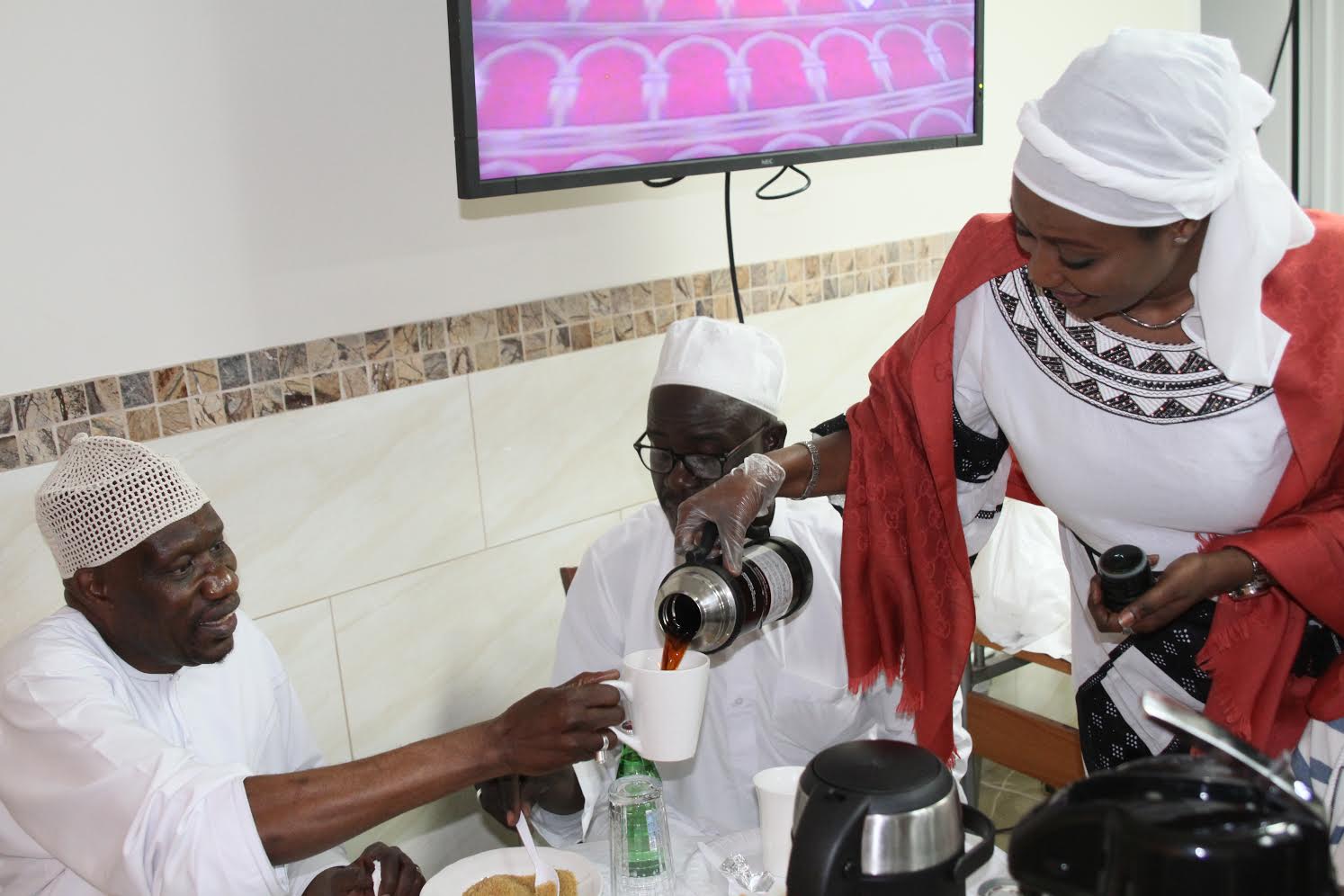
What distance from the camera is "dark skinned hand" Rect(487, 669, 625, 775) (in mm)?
1594

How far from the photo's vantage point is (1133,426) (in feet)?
5.41

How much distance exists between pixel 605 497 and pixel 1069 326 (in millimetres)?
1471

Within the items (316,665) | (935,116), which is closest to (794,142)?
(935,116)

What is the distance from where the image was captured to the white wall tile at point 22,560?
2.20m

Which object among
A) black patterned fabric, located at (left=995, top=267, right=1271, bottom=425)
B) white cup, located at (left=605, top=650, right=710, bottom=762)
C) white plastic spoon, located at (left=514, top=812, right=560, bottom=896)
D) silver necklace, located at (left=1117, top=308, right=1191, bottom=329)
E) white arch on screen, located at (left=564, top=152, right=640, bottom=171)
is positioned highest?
white arch on screen, located at (left=564, top=152, right=640, bottom=171)

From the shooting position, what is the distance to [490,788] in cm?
212

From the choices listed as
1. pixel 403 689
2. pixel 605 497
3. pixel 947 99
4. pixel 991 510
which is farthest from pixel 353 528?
pixel 947 99

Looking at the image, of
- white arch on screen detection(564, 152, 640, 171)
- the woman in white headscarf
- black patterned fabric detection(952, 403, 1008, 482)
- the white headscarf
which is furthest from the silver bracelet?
white arch on screen detection(564, 152, 640, 171)

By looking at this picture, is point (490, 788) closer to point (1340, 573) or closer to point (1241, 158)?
point (1340, 573)

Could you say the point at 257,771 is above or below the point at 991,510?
below

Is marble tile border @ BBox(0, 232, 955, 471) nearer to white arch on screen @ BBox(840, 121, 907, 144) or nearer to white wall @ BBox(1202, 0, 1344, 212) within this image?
white arch on screen @ BBox(840, 121, 907, 144)

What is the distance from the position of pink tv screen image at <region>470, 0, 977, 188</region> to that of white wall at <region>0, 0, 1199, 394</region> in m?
0.23

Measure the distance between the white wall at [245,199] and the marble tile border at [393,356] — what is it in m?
0.03

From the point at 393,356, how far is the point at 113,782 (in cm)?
115
